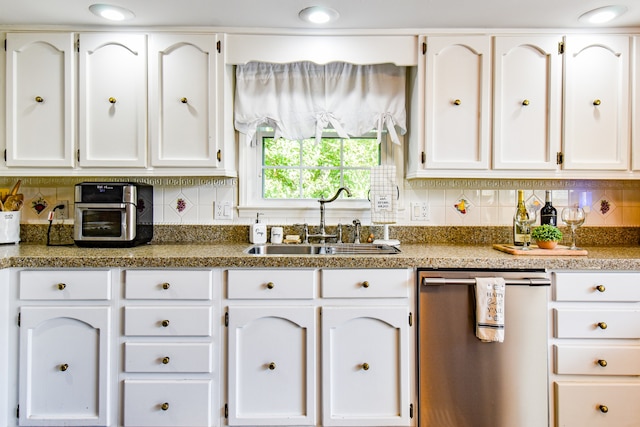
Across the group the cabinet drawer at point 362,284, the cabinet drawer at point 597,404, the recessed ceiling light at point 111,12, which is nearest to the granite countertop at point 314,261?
the cabinet drawer at point 362,284

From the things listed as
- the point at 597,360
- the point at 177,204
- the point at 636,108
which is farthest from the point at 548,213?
the point at 177,204

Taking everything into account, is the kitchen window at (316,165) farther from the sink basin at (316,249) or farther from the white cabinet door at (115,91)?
the white cabinet door at (115,91)

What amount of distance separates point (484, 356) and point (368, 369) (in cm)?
51

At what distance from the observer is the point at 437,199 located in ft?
7.60

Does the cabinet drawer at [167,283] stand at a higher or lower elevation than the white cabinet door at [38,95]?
lower

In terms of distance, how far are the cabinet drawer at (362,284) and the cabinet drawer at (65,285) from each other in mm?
987

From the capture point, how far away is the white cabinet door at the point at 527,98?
199cm

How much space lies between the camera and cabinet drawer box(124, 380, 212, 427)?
1.69 metres

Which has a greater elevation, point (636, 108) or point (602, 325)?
point (636, 108)

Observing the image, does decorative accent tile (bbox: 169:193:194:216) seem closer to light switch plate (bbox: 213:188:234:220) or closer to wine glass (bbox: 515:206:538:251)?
light switch plate (bbox: 213:188:234:220)

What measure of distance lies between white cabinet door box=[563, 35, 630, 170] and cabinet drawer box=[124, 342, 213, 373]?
6.75ft

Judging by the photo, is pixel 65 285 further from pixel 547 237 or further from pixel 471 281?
pixel 547 237

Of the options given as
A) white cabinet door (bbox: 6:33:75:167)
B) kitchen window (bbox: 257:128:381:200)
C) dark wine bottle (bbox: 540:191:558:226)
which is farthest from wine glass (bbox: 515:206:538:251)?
white cabinet door (bbox: 6:33:75:167)

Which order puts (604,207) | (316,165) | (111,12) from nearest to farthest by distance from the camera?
(111,12), (604,207), (316,165)
